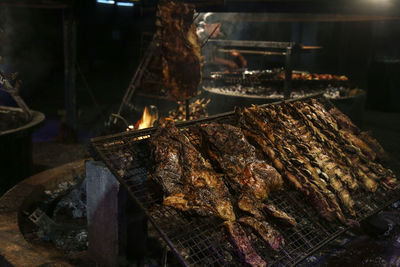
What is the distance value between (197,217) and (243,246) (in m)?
0.43

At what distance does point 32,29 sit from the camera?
21.3m

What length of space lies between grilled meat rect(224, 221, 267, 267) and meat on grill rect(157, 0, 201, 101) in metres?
4.26

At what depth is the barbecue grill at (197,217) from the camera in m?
2.92

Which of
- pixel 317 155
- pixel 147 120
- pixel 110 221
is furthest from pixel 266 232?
pixel 147 120

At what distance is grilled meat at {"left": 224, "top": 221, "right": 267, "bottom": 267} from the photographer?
9.35ft

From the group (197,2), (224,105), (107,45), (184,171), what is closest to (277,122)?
(184,171)

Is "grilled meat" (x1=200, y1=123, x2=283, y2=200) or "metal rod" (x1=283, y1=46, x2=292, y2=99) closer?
"grilled meat" (x1=200, y1=123, x2=283, y2=200)

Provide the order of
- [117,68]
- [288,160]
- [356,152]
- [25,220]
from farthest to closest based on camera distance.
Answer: [117,68] < [25,220] < [356,152] < [288,160]

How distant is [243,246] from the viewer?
2.92 m

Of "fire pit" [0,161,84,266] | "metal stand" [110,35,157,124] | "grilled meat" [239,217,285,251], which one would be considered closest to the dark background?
"metal stand" [110,35,157,124]

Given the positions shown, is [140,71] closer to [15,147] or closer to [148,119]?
[148,119]

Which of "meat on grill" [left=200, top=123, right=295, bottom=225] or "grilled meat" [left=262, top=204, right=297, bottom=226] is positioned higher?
"meat on grill" [left=200, top=123, right=295, bottom=225]

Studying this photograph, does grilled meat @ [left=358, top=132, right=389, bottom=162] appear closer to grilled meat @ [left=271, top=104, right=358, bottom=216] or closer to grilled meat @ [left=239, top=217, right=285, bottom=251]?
grilled meat @ [left=271, top=104, right=358, bottom=216]

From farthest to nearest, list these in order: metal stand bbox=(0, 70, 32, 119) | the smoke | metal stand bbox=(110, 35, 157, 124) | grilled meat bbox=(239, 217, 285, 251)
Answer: the smoke → metal stand bbox=(110, 35, 157, 124) → metal stand bbox=(0, 70, 32, 119) → grilled meat bbox=(239, 217, 285, 251)
